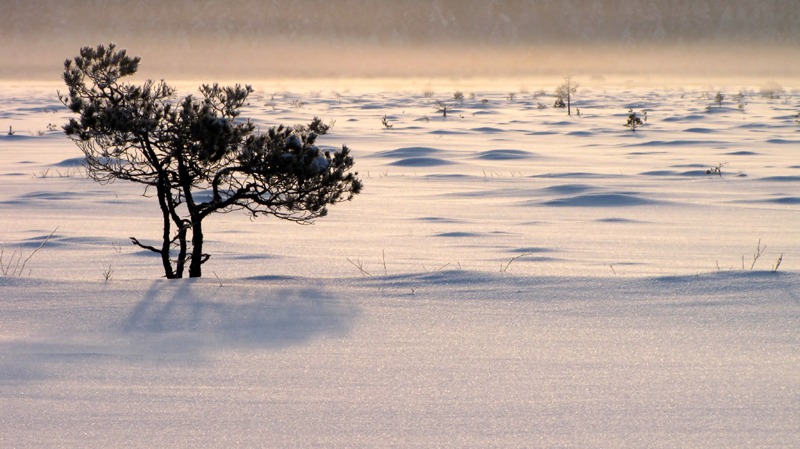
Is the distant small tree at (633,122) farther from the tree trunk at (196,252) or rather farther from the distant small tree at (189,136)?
the tree trunk at (196,252)

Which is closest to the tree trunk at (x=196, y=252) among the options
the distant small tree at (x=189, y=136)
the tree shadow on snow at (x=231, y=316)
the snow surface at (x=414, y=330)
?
the distant small tree at (x=189, y=136)

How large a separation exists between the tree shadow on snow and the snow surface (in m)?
0.01

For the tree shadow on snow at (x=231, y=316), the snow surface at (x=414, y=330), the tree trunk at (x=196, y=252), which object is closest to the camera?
the snow surface at (x=414, y=330)

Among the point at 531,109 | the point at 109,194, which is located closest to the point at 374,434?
the point at 109,194

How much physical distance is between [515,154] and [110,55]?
7.85m

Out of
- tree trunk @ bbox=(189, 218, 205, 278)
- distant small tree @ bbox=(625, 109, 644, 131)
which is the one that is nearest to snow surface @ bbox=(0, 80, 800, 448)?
tree trunk @ bbox=(189, 218, 205, 278)

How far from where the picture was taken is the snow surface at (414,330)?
229cm

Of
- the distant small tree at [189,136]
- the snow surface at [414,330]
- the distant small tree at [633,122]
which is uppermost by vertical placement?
the distant small tree at [189,136]

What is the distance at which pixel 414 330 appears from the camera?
3160 mm

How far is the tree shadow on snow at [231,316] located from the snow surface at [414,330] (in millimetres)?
13

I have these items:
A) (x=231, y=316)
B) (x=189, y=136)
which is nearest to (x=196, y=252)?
(x=189, y=136)

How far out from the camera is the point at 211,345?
9.77ft

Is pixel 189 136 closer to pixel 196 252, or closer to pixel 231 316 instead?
pixel 196 252

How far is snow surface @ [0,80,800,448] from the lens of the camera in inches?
90.2
